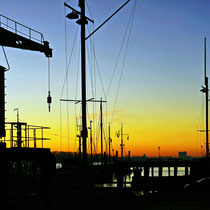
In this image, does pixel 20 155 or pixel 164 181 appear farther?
pixel 164 181

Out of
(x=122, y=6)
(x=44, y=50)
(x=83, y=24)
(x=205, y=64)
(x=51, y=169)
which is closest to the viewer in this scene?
(x=122, y=6)

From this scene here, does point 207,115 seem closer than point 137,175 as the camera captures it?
No

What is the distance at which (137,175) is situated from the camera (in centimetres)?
5731

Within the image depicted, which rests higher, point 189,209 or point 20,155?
point 20,155

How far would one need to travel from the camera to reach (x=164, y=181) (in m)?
57.3

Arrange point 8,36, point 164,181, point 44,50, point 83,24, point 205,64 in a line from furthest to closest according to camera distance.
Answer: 1. point 205,64
2. point 164,181
3. point 44,50
4. point 8,36
5. point 83,24

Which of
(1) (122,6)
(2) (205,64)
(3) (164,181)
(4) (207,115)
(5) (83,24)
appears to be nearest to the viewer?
(1) (122,6)

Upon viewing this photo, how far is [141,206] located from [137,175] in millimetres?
37487

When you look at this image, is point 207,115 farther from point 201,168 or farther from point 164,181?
point 164,181

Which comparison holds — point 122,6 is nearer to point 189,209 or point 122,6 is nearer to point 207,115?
point 189,209

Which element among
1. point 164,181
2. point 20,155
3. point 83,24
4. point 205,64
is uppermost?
point 205,64

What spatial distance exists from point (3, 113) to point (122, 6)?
13826 mm

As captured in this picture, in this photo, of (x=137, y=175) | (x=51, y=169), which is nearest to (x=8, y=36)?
(x=51, y=169)

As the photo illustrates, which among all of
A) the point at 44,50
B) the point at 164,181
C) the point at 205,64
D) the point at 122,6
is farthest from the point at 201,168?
the point at 122,6
